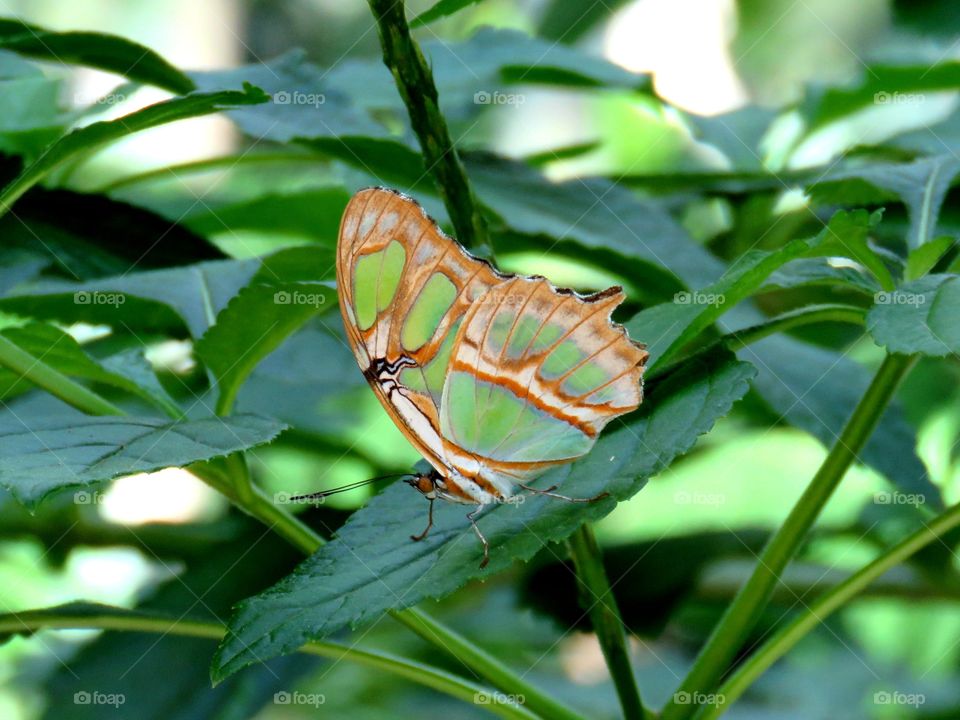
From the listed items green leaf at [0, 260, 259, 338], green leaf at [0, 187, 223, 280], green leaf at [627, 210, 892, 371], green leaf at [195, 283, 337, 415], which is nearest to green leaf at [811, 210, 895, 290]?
green leaf at [627, 210, 892, 371]

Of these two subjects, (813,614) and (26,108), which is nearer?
(813,614)

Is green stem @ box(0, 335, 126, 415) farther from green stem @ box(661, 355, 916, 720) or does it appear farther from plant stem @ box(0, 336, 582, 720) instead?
green stem @ box(661, 355, 916, 720)

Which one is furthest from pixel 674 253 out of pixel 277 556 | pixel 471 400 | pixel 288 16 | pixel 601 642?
pixel 288 16

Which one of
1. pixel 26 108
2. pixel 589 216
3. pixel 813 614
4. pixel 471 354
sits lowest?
pixel 813 614

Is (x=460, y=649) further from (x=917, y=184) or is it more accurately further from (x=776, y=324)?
(x=917, y=184)

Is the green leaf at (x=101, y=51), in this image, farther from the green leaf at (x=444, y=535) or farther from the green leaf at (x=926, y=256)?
the green leaf at (x=926, y=256)

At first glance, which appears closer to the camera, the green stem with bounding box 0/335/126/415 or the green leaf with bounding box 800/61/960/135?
the green stem with bounding box 0/335/126/415

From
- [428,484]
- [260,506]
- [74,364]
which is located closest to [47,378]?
[74,364]
